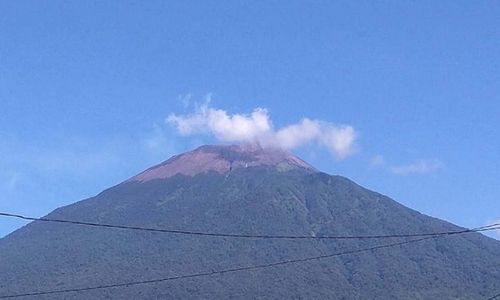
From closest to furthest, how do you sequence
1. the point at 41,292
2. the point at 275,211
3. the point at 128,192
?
the point at 41,292
the point at 275,211
the point at 128,192

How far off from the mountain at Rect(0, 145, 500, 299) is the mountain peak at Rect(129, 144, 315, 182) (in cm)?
21

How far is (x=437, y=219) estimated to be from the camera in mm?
139750

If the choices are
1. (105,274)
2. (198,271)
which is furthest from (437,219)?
(105,274)

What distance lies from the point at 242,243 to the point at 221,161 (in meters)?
32.6

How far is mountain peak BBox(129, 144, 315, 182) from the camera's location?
160m

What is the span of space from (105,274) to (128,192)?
155 feet

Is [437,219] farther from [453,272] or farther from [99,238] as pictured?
[99,238]

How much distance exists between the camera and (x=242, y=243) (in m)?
132

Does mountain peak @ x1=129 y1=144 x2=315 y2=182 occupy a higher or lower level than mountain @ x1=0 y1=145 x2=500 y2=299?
higher

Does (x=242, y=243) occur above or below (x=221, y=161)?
below

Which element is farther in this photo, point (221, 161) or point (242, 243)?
point (221, 161)

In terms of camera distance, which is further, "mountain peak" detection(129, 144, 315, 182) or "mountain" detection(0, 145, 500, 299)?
"mountain peak" detection(129, 144, 315, 182)

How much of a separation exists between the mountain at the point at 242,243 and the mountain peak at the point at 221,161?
0.70 feet

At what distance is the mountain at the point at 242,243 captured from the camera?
108438 millimetres
